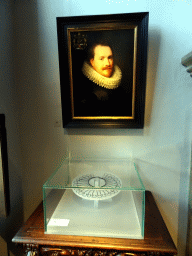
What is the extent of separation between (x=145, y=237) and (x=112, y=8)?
98 centimetres

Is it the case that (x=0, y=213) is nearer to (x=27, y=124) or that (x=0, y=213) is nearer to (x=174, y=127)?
(x=27, y=124)

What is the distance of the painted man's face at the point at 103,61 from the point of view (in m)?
0.81

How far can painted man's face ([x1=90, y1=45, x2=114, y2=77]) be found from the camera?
2.66 feet

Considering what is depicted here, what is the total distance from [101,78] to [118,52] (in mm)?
144

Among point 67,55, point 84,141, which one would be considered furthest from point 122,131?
point 67,55

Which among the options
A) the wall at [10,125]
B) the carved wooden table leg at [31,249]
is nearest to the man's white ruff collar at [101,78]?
the wall at [10,125]

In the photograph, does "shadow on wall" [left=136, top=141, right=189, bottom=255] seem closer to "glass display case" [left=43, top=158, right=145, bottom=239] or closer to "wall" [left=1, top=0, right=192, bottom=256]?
"wall" [left=1, top=0, right=192, bottom=256]

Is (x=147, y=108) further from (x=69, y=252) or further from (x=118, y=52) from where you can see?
(x=69, y=252)

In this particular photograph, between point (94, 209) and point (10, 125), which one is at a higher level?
point (10, 125)

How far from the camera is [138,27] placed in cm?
76

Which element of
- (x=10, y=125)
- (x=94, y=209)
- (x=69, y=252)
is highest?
(x=10, y=125)

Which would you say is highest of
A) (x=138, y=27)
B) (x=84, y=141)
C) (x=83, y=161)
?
(x=138, y=27)

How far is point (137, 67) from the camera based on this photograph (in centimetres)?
80

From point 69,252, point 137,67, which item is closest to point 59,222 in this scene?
point 69,252
